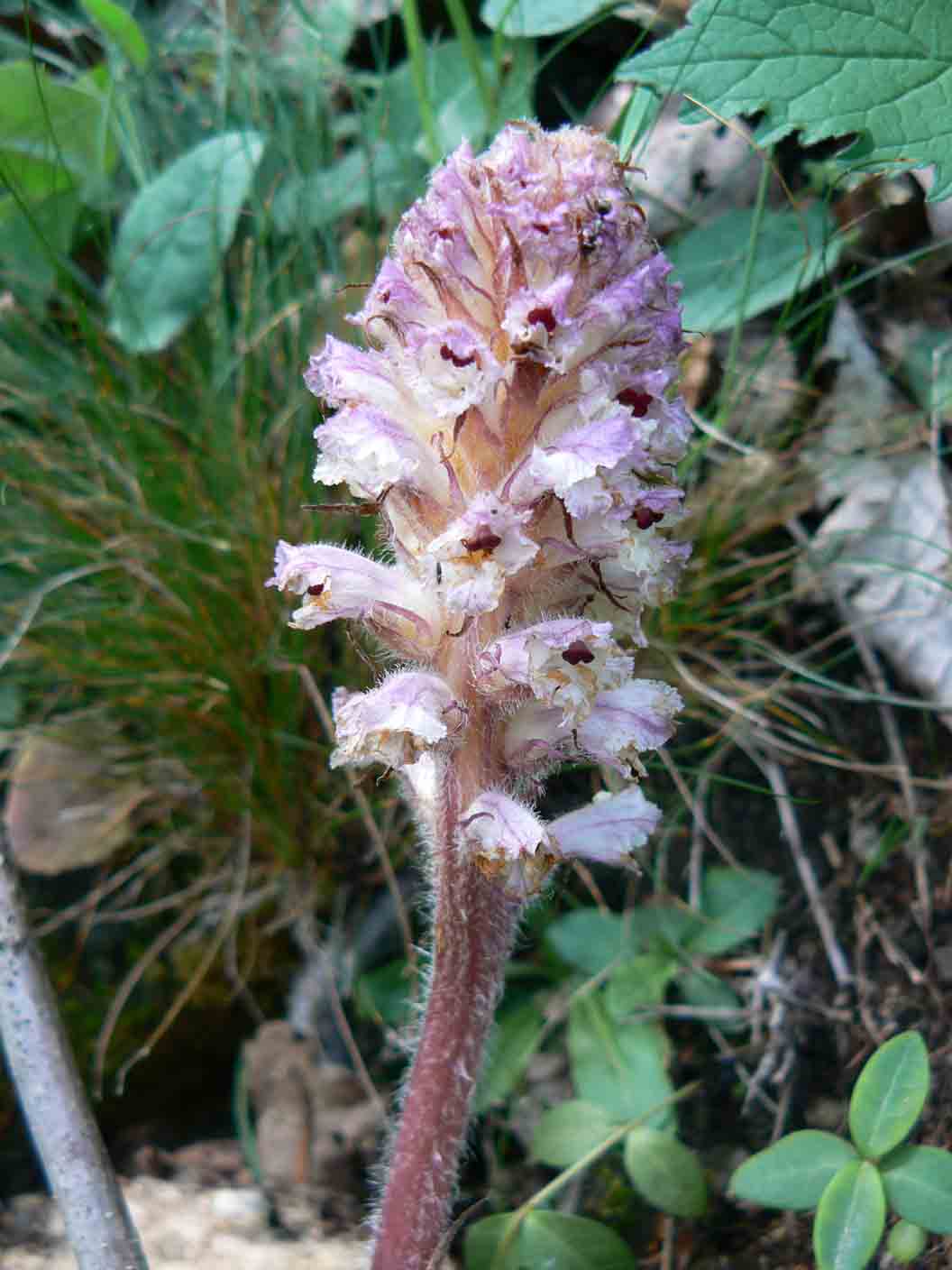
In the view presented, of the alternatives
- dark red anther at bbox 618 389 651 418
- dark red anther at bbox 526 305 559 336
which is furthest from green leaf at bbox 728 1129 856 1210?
dark red anther at bbox 526 305 559 336

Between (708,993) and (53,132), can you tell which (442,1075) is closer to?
(708,993)

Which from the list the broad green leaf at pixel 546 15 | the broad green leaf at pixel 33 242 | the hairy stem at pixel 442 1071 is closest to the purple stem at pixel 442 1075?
the hairy stem at pixel 442 1071

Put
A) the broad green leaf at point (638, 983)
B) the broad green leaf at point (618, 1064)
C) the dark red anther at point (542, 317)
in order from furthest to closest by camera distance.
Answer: the broad green leaf at point (638, 983), the broad green leaf at point (618, 1064), the dark red anther at point (542, 317)

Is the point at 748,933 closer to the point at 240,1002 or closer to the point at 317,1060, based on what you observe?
the point at 317,1060

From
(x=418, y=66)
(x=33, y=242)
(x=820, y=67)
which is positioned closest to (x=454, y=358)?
(x=820, y=67)

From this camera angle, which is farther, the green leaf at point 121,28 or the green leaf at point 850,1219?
the green leaf at point 121,28

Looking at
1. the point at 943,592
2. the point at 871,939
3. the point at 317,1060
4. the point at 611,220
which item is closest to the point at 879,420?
the point at 943,592

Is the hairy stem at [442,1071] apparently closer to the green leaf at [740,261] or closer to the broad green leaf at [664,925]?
the broad green leaf at [664,925]
